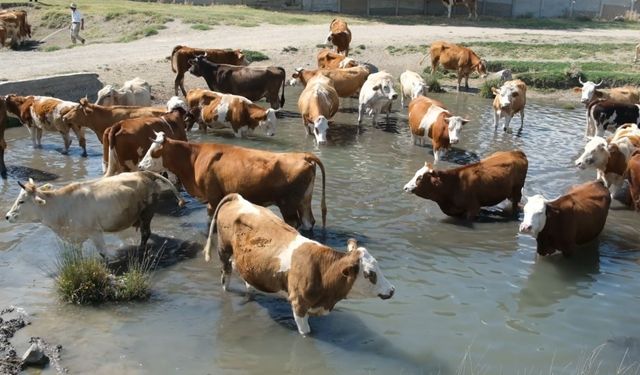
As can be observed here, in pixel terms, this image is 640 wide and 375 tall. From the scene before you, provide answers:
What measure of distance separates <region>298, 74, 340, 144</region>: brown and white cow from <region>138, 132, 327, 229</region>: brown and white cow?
5.63m

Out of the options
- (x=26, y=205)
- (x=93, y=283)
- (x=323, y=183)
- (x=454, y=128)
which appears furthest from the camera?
(x=454, y=128)

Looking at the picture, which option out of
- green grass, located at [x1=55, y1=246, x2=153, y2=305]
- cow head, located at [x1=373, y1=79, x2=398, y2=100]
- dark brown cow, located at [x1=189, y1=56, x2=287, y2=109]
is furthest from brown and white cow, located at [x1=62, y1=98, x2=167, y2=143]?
cow head, located at [x1=373, y1=79, x2=398, y2=100]

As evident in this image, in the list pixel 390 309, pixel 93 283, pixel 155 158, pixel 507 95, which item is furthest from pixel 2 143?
pixel 507 95

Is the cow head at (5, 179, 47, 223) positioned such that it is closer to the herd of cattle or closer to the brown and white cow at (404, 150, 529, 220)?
the herd of cattle

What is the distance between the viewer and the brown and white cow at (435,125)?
1462cm

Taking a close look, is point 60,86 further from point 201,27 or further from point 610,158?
point 201,27

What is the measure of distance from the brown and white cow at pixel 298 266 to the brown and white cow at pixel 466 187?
4.06 m

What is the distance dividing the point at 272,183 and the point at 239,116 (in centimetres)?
675

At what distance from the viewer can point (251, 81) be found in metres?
19.4

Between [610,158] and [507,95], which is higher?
[507,95]

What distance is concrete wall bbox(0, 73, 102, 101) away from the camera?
Result: 17.2 meters

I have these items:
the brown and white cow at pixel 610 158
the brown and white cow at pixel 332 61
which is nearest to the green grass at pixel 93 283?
the brown and white cow at pixel 610 158

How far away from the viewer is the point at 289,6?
4269 centimetres

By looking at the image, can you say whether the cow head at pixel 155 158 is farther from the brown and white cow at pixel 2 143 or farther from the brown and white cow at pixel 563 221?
the brown and white cow at pixel 563 221
